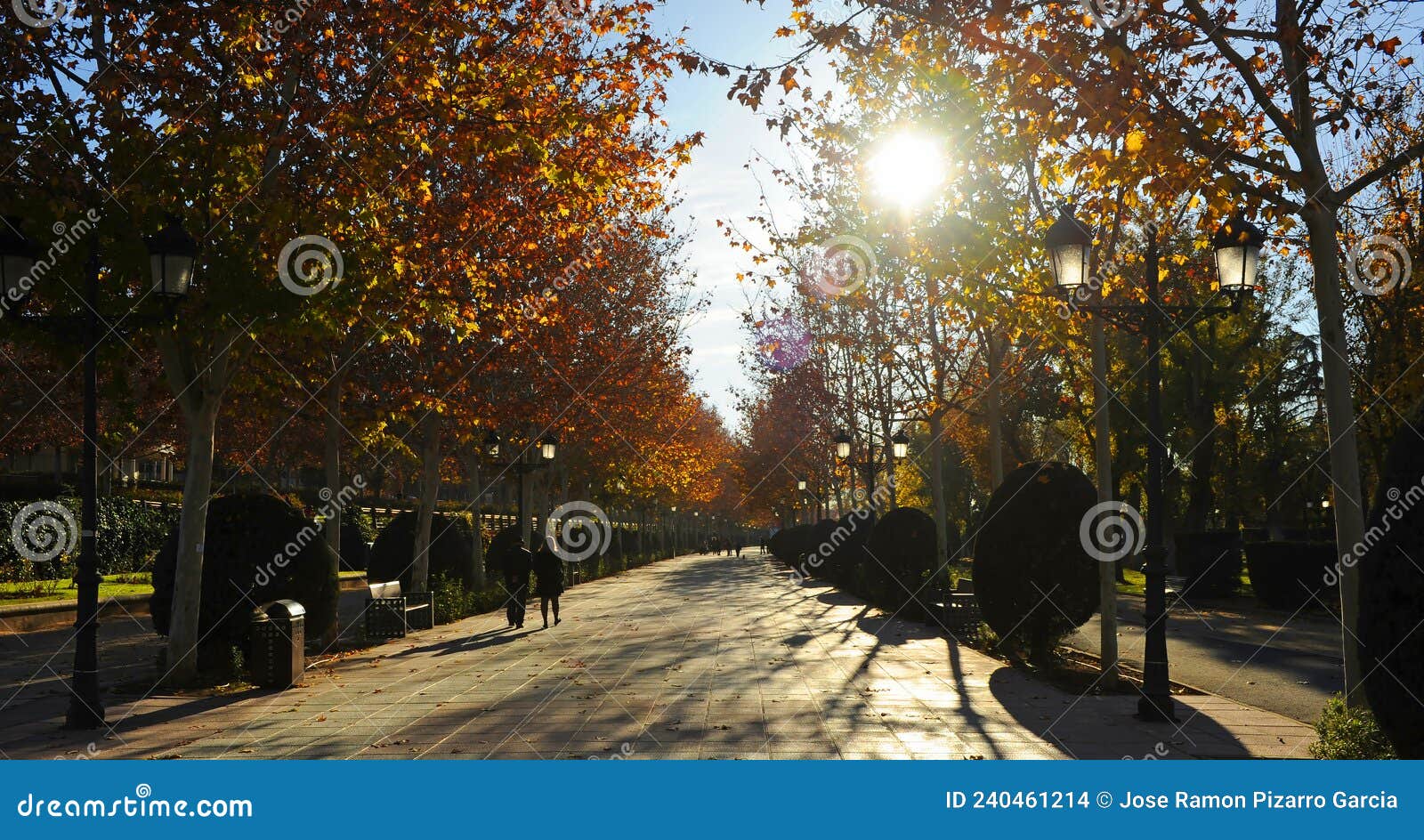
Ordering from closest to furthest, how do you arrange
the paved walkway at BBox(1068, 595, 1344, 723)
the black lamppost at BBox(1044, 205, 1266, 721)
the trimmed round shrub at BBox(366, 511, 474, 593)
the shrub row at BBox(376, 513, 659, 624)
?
the black lamppost at BBox(1044, 205, 1266, 721), the paved walkway at BBox(1068, 595, 1344, 723), the shrub row at BBox(376, 513, 659, 624), the trimmed round shrub at BBox(366, 511, 474, 593)

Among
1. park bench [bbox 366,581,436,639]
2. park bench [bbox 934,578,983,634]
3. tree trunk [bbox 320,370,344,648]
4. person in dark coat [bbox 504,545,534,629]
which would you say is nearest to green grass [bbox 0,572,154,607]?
tree trunk [bbox 320,370,344,648]

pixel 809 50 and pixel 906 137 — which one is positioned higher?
pixel 906 137

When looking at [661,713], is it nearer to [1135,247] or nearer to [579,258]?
[579,258]

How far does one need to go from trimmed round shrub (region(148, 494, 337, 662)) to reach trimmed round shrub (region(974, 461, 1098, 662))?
9203mm

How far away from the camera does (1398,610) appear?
567cm

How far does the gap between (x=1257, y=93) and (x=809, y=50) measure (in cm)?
382

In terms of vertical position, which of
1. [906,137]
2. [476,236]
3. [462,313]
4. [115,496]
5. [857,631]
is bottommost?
[857,631]

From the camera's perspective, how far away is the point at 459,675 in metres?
14.0

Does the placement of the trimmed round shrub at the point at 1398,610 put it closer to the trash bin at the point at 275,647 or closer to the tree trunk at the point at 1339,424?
the tree trunk at the point at 1339,424

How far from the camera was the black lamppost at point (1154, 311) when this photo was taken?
10.0 meters

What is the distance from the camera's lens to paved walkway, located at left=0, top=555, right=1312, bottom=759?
8.86 m

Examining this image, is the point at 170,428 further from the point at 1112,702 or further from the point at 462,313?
the point at 1112,702

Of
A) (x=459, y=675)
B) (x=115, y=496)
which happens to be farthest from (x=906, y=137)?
(x=115, y=496)

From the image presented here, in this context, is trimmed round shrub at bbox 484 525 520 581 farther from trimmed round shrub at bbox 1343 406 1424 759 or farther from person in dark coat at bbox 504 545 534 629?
trimmed round shrub at bbox 1343 406 1424 759
